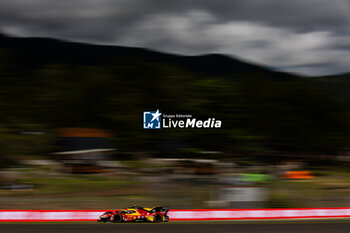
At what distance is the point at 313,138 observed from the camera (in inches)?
1873

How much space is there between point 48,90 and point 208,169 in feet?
95.2

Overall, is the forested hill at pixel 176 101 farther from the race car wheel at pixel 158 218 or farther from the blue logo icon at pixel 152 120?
the race car wheel at pixel 158 218

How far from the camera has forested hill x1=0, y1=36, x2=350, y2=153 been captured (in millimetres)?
41188

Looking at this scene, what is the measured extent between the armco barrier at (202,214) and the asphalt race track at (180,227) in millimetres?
436

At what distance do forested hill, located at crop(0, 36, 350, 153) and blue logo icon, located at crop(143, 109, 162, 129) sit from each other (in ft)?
3.88

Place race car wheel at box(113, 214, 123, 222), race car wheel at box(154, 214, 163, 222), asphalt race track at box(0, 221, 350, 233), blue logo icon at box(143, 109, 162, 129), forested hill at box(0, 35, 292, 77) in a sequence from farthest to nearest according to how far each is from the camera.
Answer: forested hill at box(0, 35, 292, 77), blue logo icon at box(143, 109, 162, 129), race car wheel at box(154, 214, 163, 222), race car wheel at box(113, 214, 123, 222), asphalt race track at box(0, 221, 350, 233)

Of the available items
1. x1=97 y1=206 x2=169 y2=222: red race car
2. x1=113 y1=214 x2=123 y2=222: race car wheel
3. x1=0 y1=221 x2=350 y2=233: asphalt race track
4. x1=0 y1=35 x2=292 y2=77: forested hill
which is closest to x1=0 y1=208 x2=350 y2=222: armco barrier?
x1=0 y1=221 x2=350 y2=233: asphalt race track

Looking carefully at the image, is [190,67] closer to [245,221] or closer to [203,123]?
[203,123]

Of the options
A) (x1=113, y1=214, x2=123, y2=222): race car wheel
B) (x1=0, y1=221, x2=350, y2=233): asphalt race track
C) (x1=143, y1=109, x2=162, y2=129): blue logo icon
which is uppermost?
(x1=143, y1=109, x2=162, y2=129): blue logo icon

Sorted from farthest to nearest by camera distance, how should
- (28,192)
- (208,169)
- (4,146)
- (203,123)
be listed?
(203,123)
(4,146)
(208,169)
(28,192)

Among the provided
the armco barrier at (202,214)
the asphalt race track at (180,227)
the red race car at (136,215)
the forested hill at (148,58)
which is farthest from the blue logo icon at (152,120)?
the asphalt race track at (180,227)

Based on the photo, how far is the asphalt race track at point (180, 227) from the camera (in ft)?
42.4

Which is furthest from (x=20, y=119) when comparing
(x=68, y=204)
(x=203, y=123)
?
(x=68, y=204)

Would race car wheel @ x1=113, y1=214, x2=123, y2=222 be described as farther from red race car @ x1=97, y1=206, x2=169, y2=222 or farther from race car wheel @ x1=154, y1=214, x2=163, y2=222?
race car wheel @ x1=154, y1=214, x2=163, y2=222
